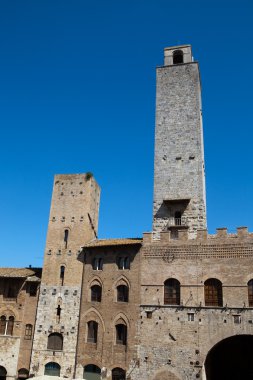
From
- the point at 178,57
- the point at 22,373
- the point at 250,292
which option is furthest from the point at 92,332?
the point at 178,57

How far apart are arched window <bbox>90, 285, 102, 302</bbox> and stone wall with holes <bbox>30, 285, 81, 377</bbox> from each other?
1.12m

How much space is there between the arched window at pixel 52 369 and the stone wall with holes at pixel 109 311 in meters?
1.74

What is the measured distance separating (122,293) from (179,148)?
42.8 feet

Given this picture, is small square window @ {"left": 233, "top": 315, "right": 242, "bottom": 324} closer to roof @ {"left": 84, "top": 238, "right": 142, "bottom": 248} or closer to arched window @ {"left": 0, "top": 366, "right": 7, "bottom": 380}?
roof @ {"left": 84, "top": 238, "right": 142, "bottom": 248}

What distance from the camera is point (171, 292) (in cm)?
2689

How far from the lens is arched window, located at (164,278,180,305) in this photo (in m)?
26.7

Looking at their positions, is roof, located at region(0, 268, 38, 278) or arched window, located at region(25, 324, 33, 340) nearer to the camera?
arched window, located at region(25, 324, 33, 340)

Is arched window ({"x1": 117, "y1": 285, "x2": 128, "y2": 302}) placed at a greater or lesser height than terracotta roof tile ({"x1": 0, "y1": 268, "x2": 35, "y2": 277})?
lesser

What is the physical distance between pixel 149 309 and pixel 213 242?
6.74 m

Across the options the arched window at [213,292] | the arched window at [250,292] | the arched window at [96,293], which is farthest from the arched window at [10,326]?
the arched window at [250,292]

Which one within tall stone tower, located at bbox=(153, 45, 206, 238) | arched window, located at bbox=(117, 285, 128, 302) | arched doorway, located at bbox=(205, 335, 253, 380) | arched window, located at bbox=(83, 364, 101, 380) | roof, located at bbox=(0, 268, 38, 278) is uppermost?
tall stone tower, located at bbox=(153, 45, 206, 238)

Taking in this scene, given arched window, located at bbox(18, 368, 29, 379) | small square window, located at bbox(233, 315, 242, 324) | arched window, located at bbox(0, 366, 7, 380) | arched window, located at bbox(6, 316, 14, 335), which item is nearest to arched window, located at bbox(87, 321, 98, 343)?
arched window, located at bbox(18, 368, 29, 379)

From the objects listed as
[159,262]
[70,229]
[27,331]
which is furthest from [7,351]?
[159,262]

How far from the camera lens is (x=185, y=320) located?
84.2 feet
